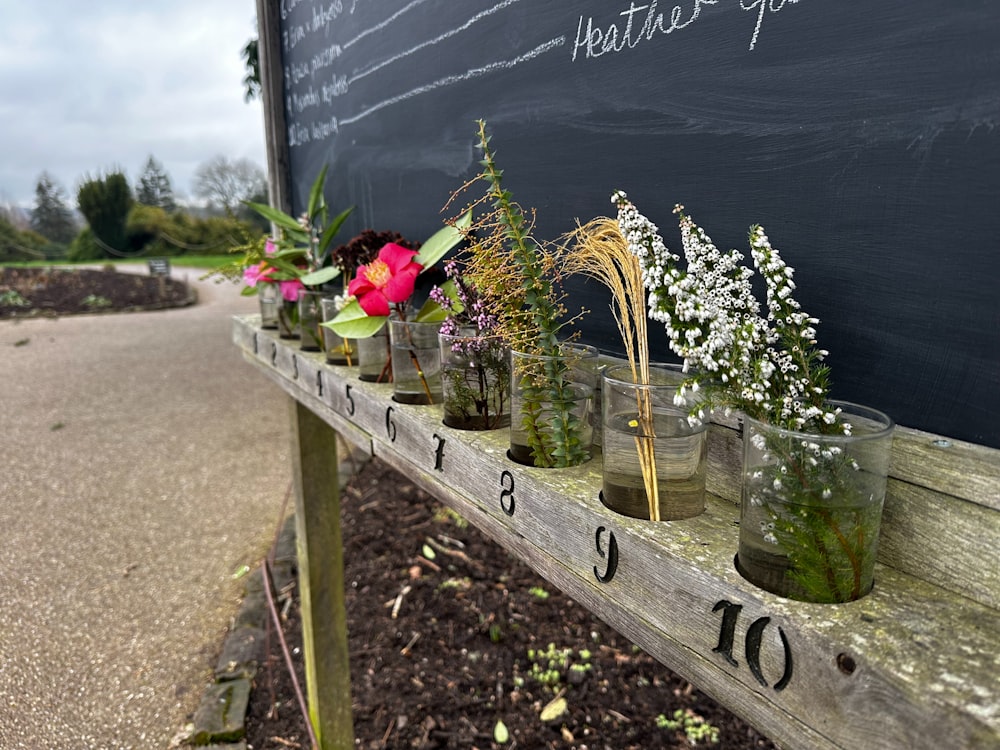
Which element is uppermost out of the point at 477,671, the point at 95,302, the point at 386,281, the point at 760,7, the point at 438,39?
the point at 438,39

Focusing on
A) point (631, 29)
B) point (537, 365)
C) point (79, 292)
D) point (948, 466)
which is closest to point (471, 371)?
point (537, 365)

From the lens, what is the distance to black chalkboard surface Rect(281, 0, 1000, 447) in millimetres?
518

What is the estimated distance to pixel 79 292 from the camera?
11.0m

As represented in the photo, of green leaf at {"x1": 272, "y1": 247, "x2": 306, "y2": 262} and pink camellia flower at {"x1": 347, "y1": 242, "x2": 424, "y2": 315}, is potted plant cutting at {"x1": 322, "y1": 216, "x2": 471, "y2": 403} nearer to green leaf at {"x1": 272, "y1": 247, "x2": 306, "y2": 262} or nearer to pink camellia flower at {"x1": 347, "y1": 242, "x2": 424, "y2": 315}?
pink camellia flower at {"x1": 347, "y1": 242, "x2": 424, "y2": 315}

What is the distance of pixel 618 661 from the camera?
2.59 metres

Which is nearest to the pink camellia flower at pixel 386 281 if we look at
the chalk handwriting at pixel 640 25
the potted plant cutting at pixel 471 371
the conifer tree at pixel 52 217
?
the potted plant cutting at pixel 471 371

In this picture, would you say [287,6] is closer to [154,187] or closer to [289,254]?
[289,254]

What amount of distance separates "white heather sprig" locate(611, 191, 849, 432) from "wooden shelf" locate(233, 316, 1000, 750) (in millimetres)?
101

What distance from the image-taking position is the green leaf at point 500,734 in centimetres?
222

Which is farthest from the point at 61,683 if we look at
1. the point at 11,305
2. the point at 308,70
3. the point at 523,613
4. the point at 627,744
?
the point at 11,305

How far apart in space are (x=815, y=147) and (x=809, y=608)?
0.38 metres

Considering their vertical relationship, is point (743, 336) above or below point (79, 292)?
above

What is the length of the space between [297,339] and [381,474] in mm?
2755

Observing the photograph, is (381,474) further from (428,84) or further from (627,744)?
(428,84)
